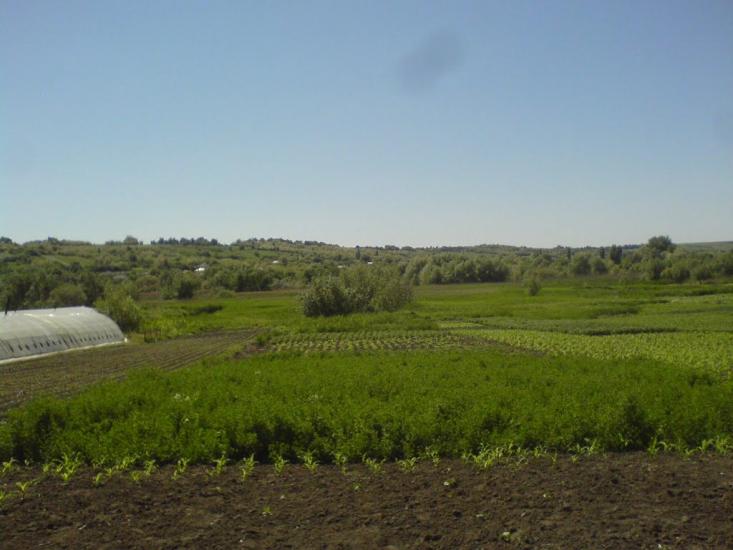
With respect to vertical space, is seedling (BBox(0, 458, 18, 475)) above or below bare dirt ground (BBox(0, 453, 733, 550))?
below

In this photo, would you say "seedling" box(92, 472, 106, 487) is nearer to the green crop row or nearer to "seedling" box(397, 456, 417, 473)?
"seedling" box(397, 456, 417, 473)

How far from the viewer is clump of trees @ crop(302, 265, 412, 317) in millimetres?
68688

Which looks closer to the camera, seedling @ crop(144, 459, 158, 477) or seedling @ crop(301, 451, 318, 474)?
seedling @ crop(144, 459, 158, 477)

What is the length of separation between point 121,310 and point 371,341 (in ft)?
→ 88.1

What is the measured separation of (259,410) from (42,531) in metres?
4.88

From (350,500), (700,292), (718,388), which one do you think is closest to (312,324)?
(718,388)

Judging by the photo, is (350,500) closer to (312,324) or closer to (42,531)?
(42,531)

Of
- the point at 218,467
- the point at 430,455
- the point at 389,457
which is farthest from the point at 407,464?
the point at 218,467

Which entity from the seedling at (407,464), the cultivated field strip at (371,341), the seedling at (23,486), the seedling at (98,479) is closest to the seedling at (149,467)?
the seedling at (98,479)

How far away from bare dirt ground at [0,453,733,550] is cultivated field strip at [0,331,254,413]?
13.0 metres

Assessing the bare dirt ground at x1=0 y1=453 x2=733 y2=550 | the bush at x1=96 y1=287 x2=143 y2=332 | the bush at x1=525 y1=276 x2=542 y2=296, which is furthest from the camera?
the bush at x1=525 y1=276 x2=542 y2=296

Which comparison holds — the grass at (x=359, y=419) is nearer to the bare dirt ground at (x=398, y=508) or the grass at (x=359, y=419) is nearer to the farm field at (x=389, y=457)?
the farm field at (x=389, y=457)

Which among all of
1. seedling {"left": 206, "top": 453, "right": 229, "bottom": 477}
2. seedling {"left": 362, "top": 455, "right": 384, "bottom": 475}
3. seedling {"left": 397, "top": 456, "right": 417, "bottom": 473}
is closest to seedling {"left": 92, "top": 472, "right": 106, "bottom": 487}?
seedling {"left": 206, "top": 453, "right": 229, "bottom": 477}

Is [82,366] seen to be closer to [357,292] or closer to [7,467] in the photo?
[7,467]
